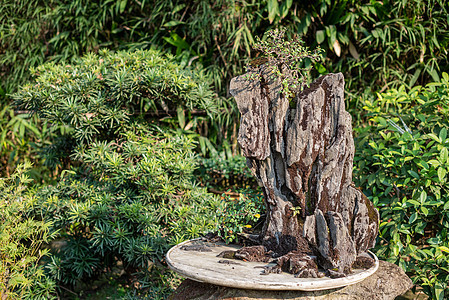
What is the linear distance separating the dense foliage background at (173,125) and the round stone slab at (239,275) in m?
0.32

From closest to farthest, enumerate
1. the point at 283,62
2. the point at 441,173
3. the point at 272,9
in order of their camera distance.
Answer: the point at 283,62
the point at 441,173
the point at 272,9

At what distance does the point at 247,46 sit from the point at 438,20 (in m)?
1.90

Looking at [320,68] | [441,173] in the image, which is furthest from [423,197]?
[320,68]

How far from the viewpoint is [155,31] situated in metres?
4.52

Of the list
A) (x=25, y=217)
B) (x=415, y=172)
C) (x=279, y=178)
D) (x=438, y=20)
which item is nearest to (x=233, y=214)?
(x=279, y=178)

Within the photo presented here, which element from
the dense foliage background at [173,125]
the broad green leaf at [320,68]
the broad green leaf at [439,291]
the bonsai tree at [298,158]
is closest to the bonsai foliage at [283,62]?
the bonsai tree at [298,158]

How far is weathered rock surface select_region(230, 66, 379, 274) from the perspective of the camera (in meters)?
2.15

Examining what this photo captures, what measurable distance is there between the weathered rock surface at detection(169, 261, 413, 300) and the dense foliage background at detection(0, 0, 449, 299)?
0.38m

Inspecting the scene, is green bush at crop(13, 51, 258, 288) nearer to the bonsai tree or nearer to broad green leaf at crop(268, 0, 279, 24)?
the bonsai tree

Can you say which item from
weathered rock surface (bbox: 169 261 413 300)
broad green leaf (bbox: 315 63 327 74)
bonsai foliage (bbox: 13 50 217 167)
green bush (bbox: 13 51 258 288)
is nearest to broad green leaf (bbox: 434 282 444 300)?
weathered rock surface (bbox: 169 261 413 300)

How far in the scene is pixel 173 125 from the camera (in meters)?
4.21

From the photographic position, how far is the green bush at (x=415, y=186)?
2695mm

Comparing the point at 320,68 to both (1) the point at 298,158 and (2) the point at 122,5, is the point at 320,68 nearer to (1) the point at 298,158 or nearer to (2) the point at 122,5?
(2) the point at 122,5

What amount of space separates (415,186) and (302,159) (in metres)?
1.12
